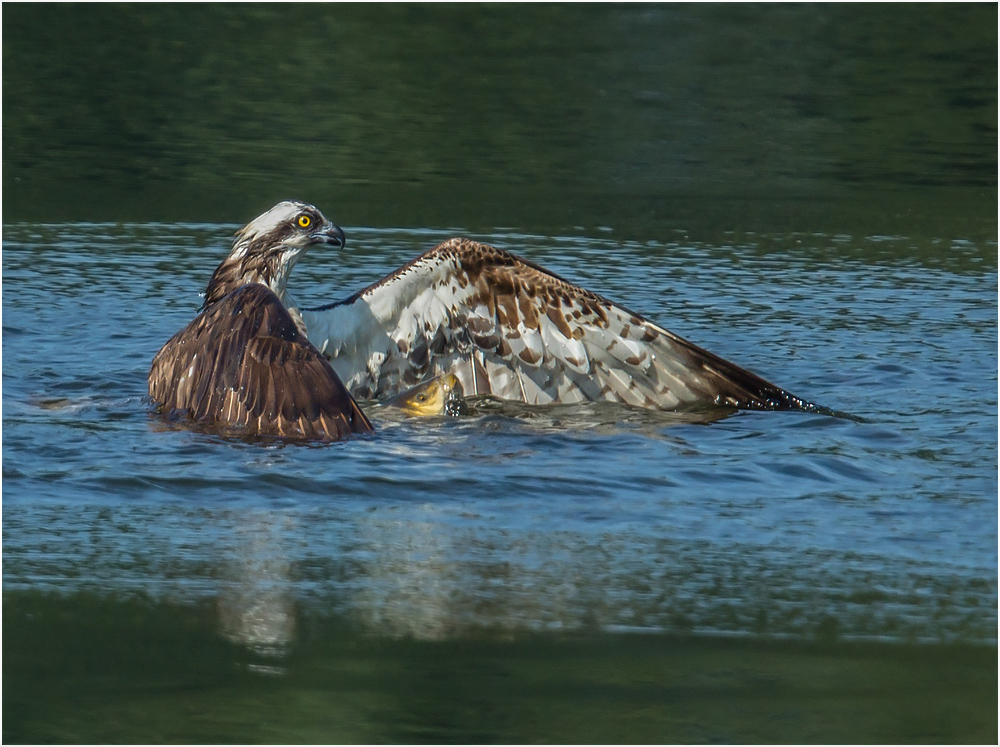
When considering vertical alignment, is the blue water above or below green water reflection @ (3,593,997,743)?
above

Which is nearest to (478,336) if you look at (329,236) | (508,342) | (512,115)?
(508,342)

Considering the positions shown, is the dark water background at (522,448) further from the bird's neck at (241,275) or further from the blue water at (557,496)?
the bird's neck at (241,275)

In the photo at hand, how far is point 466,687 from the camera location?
4.17m

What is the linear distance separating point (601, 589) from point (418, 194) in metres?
7.48

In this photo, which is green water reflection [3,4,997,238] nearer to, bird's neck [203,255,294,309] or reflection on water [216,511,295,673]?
bird's neck [203,255,294,309]

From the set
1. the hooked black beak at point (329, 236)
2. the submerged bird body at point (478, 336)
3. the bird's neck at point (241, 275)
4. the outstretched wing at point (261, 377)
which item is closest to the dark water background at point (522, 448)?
the outstretched wing at point (261, 377)

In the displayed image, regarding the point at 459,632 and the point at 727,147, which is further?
the point at 727,147

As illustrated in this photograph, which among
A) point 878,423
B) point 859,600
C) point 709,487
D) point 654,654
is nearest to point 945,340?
point 878,423

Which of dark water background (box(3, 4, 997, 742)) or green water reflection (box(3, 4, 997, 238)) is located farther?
green water reflection (box(3, 4, 997, 238))

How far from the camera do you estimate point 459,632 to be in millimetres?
4520

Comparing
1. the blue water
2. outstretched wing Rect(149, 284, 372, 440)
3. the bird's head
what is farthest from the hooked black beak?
outstretched wing Rect(149, 284, 372, 440)

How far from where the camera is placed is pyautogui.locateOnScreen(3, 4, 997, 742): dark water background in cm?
419

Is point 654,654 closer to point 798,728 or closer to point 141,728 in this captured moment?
point 798,728

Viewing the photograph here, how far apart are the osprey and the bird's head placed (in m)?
0.46
